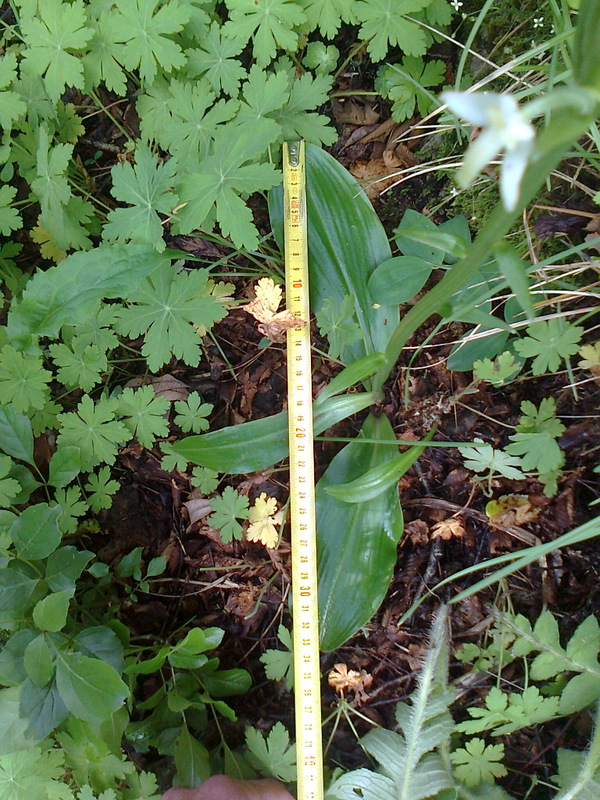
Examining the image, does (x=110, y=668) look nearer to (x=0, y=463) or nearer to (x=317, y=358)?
(x=0, y=463)

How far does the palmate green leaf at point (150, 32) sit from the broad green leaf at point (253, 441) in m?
1.08

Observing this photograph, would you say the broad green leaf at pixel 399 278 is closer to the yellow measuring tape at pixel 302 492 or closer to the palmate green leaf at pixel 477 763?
the yellow measuring tape at pixel 302 492

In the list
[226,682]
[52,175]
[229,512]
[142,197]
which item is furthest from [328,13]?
[226,682]

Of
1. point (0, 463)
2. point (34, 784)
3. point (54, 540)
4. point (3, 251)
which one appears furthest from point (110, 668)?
point (3, 251)

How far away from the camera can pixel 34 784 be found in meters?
1.72

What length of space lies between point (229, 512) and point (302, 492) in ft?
0.94

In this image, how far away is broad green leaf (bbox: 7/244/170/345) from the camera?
1.73m

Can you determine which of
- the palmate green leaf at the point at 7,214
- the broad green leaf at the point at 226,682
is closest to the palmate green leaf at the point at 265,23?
the palmate green leaf at the point at 7,214

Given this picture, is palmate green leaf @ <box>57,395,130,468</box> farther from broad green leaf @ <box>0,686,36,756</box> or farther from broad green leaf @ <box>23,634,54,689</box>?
broad green leaf @ <box>0,686,36,756</box>

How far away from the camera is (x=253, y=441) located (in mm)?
1779

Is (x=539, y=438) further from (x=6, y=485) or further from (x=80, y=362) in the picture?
(x=6, y=485)

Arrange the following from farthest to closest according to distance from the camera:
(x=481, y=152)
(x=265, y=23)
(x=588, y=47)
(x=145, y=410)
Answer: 1. (x=145, y=410)
2. (x=265, y=23)
3. (x=588, y=47)
4. (x=481, y=152)

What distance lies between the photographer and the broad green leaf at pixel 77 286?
5.68 feet

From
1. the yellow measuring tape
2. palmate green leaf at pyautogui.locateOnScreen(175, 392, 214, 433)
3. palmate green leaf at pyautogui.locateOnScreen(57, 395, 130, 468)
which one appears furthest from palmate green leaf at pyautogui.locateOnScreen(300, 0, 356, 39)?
palmate green leaf at pyautogui.locateOnScreen(57, 395, 130, 468)
